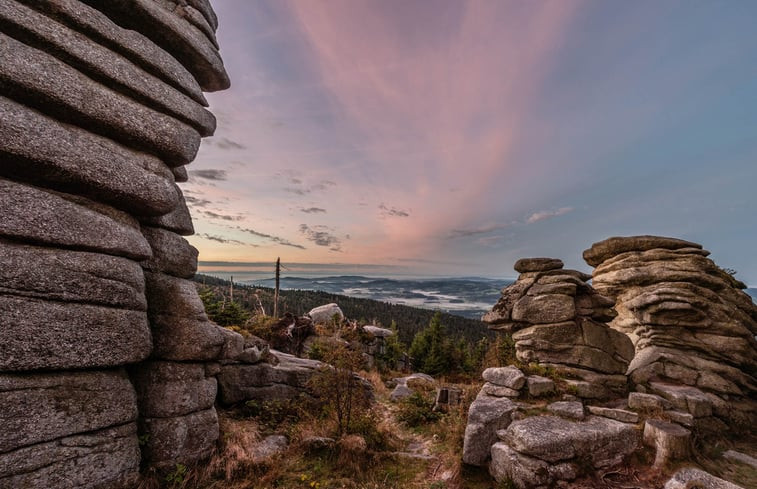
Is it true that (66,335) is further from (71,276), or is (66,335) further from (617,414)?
(617,414)

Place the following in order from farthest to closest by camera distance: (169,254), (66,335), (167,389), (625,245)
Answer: (625,245) → (169,254) → (167,389) → (66,335)

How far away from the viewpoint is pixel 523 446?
8375 mm

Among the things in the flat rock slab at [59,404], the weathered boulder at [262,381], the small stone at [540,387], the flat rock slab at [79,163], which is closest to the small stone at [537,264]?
the small stone at [540,387]

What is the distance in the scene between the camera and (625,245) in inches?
658

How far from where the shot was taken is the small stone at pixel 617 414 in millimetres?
9711

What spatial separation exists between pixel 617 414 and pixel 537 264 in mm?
6500

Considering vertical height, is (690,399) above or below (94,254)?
below

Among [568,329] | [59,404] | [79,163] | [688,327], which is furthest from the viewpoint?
[688,327]

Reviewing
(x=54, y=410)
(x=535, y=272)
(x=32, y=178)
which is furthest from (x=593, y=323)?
(x=32, y=178)

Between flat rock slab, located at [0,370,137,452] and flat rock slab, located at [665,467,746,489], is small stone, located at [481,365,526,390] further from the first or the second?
flat rock slab, located at [0,370,137,452]

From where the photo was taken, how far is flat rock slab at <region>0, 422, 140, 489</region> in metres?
6.18

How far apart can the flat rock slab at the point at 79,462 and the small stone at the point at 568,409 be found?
40.4 ft

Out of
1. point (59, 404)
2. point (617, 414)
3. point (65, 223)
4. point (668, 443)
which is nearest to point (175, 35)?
point (65, 223)

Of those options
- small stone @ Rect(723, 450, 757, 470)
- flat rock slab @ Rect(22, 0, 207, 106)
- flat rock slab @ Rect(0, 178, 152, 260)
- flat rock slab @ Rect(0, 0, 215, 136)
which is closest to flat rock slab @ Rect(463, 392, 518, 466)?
small stone @ Rect(723, 450, 757, 470)
